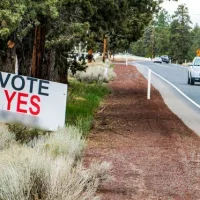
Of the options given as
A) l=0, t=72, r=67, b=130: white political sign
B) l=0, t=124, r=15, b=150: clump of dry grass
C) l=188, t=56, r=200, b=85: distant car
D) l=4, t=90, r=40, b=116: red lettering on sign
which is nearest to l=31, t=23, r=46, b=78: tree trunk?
l=0, t=124, r=15, b=150: clump of dry grass

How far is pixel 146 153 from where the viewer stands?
1188 centimetres

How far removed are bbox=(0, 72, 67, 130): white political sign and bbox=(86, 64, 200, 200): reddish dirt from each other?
52.4 inches

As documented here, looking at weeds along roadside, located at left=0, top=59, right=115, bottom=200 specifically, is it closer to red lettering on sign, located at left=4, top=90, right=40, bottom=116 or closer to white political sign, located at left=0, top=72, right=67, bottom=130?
white political sign, located at left=0, top=72, right=67, bottom=130

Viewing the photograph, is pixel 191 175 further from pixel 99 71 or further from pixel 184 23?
pixel 184 23

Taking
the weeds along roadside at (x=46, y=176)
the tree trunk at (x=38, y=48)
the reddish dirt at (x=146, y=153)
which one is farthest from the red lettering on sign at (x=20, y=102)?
the tree trunk at (x=38, y=48)

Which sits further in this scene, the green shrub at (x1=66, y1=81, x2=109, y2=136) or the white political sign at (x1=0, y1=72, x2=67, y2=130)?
the green shrub at (x1=66, y1=81, x2=109, y2=136)

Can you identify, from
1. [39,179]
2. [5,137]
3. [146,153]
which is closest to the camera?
[39,179]

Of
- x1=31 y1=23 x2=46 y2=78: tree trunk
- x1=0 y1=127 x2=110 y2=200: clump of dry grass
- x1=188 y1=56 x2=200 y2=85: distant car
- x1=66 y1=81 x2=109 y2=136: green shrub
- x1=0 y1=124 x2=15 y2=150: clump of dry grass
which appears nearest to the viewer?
x1=0 y1=127 x2=110 y2=200: clump of dry grass

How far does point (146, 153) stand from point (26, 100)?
3.19m

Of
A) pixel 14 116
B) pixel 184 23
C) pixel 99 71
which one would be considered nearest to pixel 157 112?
pixel 14 116

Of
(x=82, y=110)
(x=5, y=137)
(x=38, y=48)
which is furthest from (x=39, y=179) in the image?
(x=82, y=110)

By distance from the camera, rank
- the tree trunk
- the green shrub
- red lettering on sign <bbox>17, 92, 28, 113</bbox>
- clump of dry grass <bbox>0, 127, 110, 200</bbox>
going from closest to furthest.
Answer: clump of dry grass <bbox>0, 127, 110, 200</bbox> < red lettering on sign <bbox>17, 92, 28, 113</bbox> < the tree trunk < the green shrub

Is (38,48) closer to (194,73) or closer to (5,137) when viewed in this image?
(5,137)

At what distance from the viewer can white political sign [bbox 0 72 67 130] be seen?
942 cm
